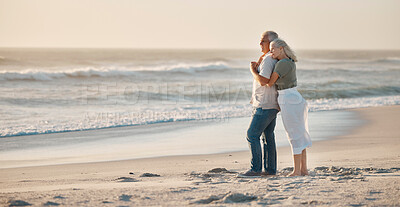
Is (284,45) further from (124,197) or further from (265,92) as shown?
(124,197)

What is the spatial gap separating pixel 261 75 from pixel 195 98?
1363 centimetres

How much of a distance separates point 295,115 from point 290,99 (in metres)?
0.20

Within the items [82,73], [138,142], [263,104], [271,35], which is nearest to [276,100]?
[263,104]

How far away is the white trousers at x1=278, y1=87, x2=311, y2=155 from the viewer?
4809mm

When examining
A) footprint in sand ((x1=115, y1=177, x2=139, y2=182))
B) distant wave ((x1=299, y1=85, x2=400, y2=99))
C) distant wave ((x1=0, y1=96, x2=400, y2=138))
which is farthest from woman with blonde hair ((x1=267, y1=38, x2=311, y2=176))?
distant wave ((x1=299, y1=85, x2=400, y2=99))

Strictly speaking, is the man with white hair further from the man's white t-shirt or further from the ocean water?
the ocean water

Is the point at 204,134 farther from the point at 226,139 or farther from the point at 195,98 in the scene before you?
the point at 195,98

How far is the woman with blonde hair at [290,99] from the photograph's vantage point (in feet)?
15.5

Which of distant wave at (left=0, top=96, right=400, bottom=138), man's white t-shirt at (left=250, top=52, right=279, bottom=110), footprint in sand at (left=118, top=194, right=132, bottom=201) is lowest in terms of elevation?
footprint in sand at (left=118, top=194, right=132, bottom=201)

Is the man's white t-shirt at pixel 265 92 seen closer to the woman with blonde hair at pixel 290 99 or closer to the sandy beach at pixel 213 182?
the woman with blonde hair at pixel 290 99

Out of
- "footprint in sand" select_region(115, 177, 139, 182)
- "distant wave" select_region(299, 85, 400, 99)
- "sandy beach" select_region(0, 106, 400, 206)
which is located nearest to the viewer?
"sandy beach" select_region(0, 106, 400, 206)

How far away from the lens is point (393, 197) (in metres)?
3.80

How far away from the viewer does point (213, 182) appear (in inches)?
183

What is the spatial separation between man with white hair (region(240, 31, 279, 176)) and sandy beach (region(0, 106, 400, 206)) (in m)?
0.32
